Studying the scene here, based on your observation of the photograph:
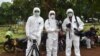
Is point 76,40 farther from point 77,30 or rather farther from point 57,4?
point 57,4

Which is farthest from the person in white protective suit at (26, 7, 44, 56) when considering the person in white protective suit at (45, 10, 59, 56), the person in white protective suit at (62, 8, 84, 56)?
the person in white protective suit at (62, 8, 84, 56)

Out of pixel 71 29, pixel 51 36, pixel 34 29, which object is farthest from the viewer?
pixel 51 36

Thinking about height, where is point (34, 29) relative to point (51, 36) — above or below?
above

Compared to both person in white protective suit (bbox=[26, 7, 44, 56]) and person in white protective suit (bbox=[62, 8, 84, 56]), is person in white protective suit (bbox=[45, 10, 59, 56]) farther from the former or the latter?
person in white protective suit (bbox=[26, 7, 44, 56])

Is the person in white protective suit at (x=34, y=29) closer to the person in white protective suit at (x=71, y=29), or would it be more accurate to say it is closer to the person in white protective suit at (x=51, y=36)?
the person in white protective suit at (x=51, y=36)

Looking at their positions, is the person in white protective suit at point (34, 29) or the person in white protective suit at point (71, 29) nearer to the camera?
the person in white protective suit at point (34, 29)

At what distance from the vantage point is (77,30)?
11.1 m

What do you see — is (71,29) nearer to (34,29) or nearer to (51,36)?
(51,36)

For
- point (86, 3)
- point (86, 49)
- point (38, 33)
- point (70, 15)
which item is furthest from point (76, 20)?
point (86, 3)

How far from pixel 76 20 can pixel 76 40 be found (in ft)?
2.36

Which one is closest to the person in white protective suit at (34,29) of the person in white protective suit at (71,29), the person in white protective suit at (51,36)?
the person in white protective suit at (51,36)

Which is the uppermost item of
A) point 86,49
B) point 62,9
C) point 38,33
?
point 62,9

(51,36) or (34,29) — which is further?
(51,36)

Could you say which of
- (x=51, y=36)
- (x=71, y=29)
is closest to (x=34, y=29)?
(x=51, y=36)
